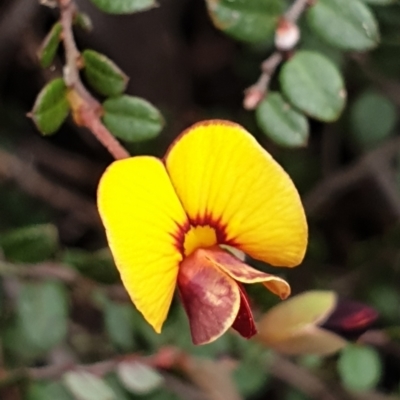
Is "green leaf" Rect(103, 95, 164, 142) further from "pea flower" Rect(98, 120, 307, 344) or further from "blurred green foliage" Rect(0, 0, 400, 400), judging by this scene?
"pea flower" Rect(98, 120, 307, 344)

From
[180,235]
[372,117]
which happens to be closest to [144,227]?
[180,235]

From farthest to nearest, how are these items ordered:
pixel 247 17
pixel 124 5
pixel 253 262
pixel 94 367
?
pixel 253 262 < pixel 94 367 < pixel 247 17 < pixel 124 5

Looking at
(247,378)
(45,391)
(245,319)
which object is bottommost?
(247,378)

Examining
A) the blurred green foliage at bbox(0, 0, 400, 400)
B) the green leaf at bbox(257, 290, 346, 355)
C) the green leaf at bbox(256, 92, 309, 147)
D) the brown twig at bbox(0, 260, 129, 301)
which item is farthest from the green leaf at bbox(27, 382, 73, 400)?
the green leaf at bbox(256, 92, 309, 147)

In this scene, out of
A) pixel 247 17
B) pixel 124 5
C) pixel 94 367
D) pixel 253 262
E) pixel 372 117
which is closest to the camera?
pixel 124 5

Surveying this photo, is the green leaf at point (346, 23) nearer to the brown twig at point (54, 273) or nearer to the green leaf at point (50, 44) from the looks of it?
the green leaf at point (50, 44)

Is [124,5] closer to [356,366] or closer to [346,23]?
[346,23]
